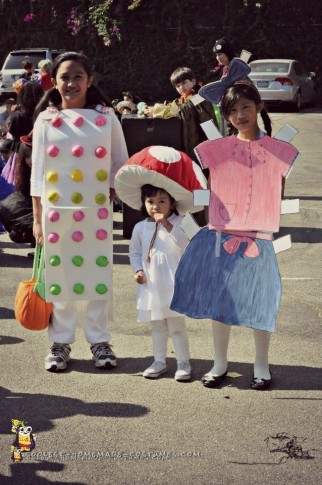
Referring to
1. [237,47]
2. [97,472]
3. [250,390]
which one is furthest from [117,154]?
[237,47]

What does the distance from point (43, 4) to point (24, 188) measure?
2513 cm

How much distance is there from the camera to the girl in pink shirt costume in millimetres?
5898

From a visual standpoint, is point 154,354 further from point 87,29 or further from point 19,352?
point 87,29

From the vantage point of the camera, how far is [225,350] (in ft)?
20.1

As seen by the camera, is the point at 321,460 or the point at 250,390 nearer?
the point at 321,460

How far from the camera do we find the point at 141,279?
6266 mm

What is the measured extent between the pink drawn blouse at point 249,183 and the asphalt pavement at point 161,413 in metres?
0.97

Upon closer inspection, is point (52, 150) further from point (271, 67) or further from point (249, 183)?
point (271, 67)

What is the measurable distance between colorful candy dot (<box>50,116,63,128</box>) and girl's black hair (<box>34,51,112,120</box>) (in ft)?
0.55

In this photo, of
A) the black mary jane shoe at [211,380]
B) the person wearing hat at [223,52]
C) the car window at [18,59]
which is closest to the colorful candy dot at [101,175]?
the black mary jane shoe at [211,380]

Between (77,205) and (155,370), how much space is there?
42.6 inches

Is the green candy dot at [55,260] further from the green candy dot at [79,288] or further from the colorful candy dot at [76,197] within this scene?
the colorful candy dot at [76,197]

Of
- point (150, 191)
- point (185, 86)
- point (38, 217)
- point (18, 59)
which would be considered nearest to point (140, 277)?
point (150, 191)

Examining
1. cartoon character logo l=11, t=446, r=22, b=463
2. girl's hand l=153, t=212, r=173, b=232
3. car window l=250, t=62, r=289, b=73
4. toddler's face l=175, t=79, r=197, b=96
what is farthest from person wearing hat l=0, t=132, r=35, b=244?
car window l=250, t=62, r=289, b=73
